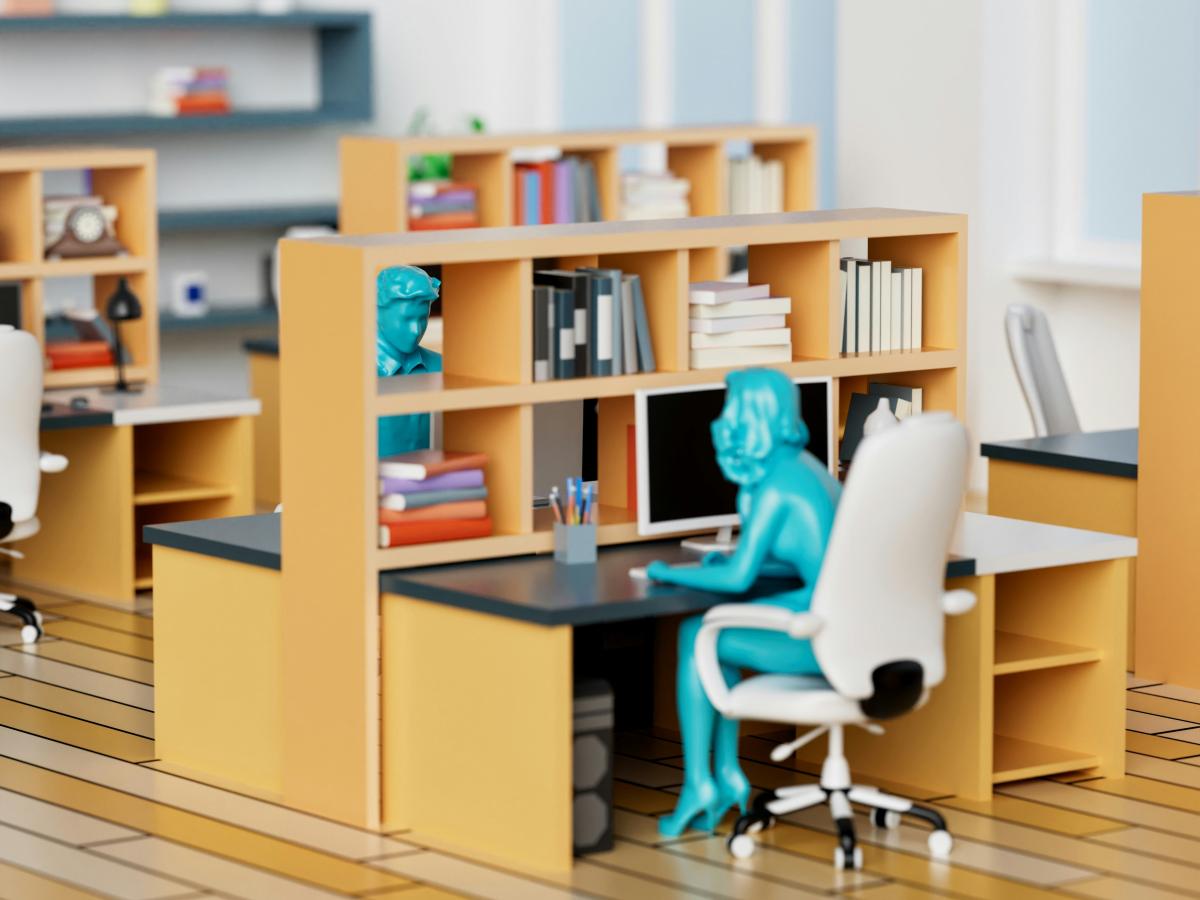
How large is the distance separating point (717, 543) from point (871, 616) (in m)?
0.68

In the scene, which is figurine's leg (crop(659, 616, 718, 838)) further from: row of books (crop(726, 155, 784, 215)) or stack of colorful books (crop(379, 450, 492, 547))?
row of books (crop(726, 155, 784, 215))

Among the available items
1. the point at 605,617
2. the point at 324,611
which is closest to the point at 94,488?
the point at 324,611

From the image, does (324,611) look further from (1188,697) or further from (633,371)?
(1188,697)

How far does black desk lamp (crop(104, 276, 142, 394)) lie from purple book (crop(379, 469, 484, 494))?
301 centimetres

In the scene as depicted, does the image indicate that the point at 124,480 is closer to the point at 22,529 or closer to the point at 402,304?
the point at 22,529

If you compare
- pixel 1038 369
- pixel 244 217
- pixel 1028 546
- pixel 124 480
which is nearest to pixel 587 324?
pixel 1028 546

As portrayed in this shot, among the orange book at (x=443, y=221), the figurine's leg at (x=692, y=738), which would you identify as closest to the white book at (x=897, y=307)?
the figurine's leg at (x=692, y=738)

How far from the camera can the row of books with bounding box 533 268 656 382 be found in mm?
4984

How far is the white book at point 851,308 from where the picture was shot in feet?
17.8

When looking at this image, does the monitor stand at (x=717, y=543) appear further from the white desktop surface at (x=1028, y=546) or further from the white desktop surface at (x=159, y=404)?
the white desktop surface at (x=159, y=404)

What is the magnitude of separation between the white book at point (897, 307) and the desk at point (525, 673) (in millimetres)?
460

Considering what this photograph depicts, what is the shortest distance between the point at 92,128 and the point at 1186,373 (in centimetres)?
568

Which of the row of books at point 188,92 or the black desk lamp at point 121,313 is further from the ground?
the row of books at point 188,92

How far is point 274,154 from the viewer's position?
36.0ft
